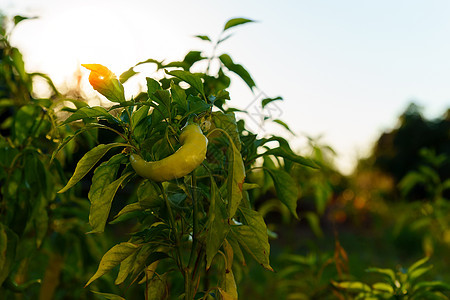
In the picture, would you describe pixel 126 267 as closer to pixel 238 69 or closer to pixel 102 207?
pixel 102 207

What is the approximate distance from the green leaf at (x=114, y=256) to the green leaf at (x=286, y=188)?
0.30 meters

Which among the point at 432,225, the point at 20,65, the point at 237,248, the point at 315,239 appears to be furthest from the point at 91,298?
the point at 315,239

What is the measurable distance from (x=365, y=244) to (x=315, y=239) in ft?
2.26

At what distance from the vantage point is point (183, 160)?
0.54m

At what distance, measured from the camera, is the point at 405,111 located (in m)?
12.0

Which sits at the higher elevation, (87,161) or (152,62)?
(152,62)

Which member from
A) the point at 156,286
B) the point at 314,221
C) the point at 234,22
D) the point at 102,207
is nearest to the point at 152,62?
the point at 234,22

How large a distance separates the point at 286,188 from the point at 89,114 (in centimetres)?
39

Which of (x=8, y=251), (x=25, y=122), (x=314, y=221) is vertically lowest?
(x=8, y=251)

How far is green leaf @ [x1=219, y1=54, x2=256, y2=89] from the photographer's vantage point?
0.81 metres

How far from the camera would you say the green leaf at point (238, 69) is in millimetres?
813

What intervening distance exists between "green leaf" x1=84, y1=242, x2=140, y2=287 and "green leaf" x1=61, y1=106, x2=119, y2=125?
20 cm

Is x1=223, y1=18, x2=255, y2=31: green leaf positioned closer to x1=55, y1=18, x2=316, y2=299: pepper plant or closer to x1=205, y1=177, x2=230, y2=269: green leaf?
x1=55, y1=18, x2=316, y2=299: pepper plant

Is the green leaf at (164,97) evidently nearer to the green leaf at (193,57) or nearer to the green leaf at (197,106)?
the green leaf at (197,106)
